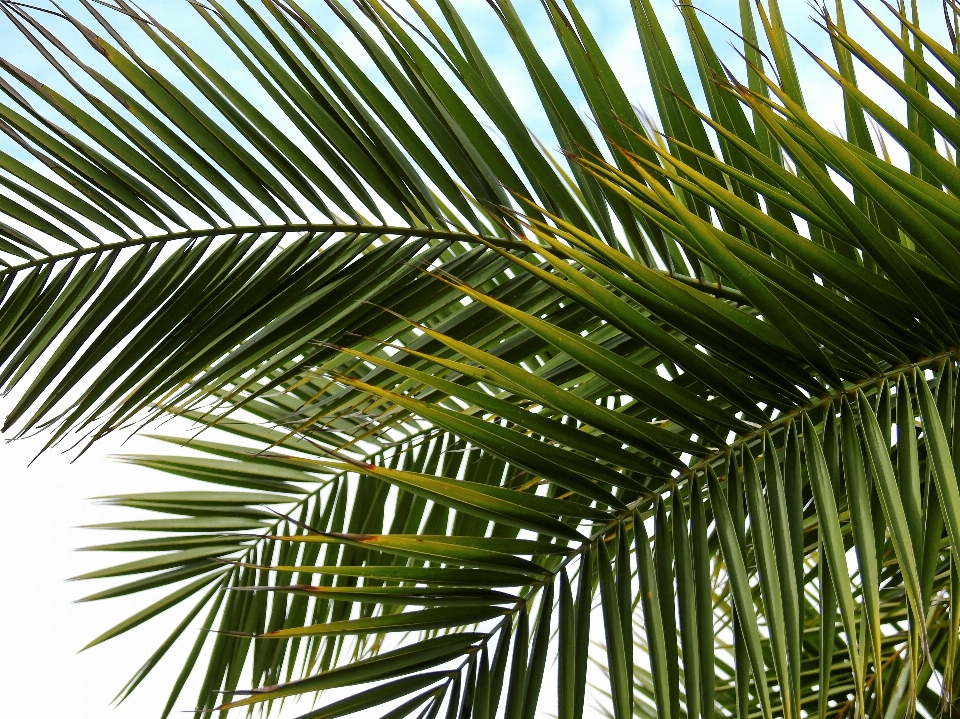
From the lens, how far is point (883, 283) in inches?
21.6

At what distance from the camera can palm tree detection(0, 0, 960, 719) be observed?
50 centimetres

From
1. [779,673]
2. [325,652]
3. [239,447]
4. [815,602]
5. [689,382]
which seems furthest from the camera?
[815,602]

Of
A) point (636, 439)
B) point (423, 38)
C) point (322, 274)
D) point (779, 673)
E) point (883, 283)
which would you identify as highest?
point (423, 38)

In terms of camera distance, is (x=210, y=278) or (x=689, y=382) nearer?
(x=689, y=382)

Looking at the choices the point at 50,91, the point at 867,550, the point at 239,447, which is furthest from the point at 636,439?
the point at 239,447

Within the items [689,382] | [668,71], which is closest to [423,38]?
[668,71]

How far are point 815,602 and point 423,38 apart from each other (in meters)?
1.25

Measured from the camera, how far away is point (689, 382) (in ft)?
2.39

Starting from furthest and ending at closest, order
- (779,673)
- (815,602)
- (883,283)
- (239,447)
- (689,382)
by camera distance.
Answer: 1. (815,602)
2. (239,447)
3. (689,382)
4. (883,283)
5. (779,673)

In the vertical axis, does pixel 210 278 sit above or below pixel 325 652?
above

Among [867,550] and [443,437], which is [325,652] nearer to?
[443,437]

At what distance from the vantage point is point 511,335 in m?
0.90

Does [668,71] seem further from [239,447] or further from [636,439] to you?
[239,447]

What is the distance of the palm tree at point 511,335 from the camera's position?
1.64ft
